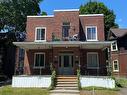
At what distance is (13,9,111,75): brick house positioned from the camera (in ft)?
95.6

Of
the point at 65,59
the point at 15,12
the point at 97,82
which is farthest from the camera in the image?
the point at 15,12

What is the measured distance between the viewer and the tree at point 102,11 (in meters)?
56.3

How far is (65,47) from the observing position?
2855 centimetres

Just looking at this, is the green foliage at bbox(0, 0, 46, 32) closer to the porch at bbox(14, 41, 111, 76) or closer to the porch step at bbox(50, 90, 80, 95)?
the porch at bbox(14, 41, 111, 76)

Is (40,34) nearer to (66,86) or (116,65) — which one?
(66,86)

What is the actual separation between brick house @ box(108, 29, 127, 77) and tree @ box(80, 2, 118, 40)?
10261 millimetres

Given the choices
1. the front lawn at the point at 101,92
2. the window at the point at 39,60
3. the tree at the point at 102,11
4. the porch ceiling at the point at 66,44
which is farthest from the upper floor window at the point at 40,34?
the tree at the point at 102,11

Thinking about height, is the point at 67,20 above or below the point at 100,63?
above

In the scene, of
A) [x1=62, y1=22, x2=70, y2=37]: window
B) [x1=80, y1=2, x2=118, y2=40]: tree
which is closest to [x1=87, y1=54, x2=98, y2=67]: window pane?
[x1=62, y1=22, x2=70, y2=37]: window

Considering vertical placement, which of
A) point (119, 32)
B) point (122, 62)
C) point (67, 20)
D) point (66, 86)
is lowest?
point (66, 86)

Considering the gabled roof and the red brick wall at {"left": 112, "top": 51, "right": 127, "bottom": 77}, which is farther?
the gabled roof

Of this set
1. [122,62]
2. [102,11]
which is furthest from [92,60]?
Answer: [102,11]

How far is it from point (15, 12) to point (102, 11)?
67.8 ft

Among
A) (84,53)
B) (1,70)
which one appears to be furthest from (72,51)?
(1,70)
